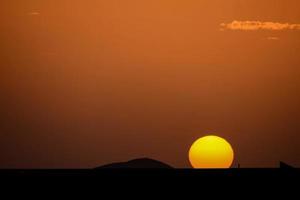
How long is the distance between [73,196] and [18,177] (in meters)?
1.47

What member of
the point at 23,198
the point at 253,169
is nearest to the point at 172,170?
the point at 253,169

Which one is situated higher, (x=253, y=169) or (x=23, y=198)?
(x=253, y=169)

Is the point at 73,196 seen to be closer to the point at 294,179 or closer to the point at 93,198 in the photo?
the point at 93,198

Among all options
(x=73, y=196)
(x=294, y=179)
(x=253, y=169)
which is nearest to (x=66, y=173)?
(x=73, y=196)

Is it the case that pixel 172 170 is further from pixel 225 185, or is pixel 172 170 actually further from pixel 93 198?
pixel 93 198

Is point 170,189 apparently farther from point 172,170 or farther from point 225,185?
point 225,185

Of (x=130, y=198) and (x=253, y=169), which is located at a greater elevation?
(x=253, y=169)

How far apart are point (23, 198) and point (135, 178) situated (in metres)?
2.85

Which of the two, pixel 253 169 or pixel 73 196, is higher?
pixel 253 169

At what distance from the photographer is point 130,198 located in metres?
11.3

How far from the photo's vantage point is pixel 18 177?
11344mm

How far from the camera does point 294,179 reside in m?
11.3

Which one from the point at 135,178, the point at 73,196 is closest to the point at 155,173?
the point at 135,178

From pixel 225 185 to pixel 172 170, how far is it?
54.3 inches
